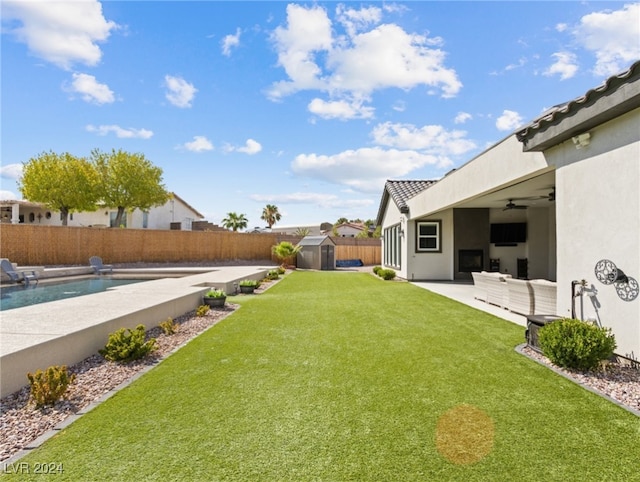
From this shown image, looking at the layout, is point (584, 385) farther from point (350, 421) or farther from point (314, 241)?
point (314, 241)

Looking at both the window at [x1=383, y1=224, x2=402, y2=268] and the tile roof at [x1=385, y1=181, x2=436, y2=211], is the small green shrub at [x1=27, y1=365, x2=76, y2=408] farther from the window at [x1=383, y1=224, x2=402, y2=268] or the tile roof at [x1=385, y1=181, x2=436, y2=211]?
the window at [x1=383, y1=224, x2=402, y2=268]

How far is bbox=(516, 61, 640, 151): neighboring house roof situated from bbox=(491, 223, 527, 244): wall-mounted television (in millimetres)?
9224

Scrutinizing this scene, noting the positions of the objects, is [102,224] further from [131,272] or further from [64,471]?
[64,471]

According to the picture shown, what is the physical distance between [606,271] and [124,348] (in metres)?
6.37

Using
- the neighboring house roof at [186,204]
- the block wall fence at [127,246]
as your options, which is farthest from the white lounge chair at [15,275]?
the neighboring house roof at [186,204]

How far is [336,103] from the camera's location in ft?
49.1

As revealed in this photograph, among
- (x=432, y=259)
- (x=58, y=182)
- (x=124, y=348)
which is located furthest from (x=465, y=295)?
(x=58, y=182)

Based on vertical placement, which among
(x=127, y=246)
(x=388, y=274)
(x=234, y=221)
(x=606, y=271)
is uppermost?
(x=234, y=221)

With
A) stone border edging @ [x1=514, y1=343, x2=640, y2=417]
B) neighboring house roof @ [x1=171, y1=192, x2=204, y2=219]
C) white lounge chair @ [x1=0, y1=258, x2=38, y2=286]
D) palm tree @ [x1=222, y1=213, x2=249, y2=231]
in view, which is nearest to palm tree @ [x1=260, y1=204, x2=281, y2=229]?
palm tree @ [x1=222, y1=213, x2=249, y2=231]

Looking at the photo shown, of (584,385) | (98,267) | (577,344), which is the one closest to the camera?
(584,385)

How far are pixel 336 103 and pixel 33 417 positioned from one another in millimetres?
14395

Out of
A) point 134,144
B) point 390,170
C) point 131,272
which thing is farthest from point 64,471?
point 134,144

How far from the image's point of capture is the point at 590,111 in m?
4.43

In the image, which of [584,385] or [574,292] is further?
[574,292]
